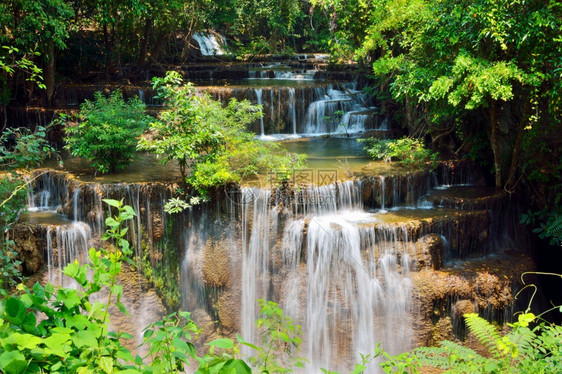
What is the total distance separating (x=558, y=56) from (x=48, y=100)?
13.5 m

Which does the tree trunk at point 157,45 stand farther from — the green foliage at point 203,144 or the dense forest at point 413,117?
the green foliage at point 203,144

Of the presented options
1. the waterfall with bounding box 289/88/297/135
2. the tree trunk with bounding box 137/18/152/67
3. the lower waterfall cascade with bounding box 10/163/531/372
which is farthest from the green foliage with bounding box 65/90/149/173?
the tree trunk with bounding box 137/18/152/67

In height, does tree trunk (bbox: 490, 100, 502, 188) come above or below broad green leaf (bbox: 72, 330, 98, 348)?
above

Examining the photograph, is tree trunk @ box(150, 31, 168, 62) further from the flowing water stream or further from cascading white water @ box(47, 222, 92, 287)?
cascading white water @ box(47, 222, 92, 287)

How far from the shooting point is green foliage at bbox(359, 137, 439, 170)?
11.0 metres

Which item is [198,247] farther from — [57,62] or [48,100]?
[57,62]

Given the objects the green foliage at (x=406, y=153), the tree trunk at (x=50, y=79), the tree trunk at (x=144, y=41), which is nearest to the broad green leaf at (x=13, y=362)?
the green foliage at (x=406, y=153)

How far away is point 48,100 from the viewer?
15.1 m

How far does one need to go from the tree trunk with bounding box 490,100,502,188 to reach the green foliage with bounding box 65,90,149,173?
7.21 metres

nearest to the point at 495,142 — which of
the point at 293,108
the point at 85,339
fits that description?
the point at 293,108

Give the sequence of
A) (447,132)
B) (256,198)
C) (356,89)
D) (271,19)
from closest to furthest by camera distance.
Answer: (256,198) < (447,132) < (356,89) < (271,19)

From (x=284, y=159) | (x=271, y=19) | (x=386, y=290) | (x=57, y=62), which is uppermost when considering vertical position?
(x=271, y=19)

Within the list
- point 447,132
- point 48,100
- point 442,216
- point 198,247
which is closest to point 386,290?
point 442,216

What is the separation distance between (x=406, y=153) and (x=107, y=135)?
6436mm
